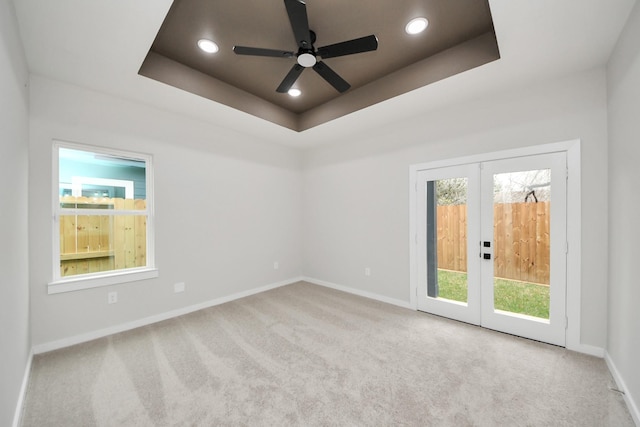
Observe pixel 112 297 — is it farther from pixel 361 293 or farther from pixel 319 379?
pixel 361 293

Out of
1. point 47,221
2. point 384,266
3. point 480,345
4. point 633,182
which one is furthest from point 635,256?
point 47,221

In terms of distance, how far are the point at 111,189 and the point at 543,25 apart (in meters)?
4.44

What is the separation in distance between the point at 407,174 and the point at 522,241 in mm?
1547

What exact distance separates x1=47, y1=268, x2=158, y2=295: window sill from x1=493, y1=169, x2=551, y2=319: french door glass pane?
416 cm

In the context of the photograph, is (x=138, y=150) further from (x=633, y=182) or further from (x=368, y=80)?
(x=633, y=182)

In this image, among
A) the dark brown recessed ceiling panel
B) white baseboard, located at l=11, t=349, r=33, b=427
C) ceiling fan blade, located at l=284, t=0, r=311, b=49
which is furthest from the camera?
the dark brown recessed ceiling panel

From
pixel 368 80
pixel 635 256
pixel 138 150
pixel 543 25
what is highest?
pixel 368 80

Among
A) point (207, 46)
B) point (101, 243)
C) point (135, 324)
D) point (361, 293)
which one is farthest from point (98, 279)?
point (361, 293)

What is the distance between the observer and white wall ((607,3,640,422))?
1.70 meters

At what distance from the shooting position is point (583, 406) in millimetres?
1721

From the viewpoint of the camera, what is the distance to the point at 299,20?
6.12ft

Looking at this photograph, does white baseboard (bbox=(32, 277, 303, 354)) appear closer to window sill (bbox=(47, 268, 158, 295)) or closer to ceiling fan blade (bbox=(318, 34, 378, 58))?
window sill (bbox=(47, 268, 158, 295))

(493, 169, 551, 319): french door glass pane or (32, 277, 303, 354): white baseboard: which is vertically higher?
(493, 169, 551, 319): french door glass pane

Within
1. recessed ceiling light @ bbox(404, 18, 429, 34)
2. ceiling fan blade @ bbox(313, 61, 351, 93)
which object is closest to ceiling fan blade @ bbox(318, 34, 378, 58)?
ceiling fan blade @ bbox(313, 61, 351, 93)
